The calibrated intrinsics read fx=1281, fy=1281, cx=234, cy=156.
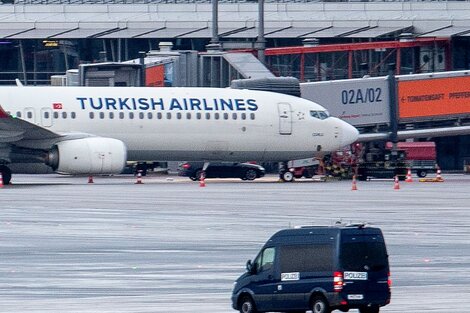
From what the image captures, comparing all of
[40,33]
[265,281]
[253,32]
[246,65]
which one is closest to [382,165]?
[246,65]

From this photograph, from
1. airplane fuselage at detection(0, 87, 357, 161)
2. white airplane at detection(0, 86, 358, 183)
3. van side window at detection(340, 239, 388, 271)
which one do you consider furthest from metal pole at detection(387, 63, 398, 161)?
van side window at detection(340, 239, 388, 271)

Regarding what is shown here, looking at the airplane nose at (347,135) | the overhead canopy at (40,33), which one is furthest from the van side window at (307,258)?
the overhead canopy at (40,33)

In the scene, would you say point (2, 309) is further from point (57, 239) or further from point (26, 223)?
point (26, 223)

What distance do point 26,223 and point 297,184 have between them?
1989cm

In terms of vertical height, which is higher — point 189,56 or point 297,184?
point 189,56

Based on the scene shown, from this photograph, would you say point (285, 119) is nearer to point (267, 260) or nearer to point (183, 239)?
point (183, 239)

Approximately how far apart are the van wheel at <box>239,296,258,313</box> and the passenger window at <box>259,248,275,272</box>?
599mm

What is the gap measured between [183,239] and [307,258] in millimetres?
10268

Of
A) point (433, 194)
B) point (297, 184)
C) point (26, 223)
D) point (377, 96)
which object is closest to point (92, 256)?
point (26, 223)

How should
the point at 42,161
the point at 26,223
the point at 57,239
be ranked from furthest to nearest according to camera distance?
the point at 42,161, the point at 26,223, the point at 57,239

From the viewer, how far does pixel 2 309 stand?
18.9m

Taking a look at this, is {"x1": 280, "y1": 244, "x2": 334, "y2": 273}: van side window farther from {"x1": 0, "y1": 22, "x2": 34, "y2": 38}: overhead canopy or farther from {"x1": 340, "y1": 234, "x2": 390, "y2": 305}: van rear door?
{"x1": 0, "y1": 22, "x2": 34, "y2": 38}: overhead canopy

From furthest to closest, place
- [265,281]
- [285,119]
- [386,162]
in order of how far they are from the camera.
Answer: [386,162], [285,119], [265,281]

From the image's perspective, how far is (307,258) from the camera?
18891mm
